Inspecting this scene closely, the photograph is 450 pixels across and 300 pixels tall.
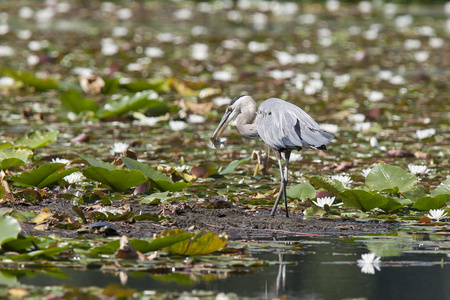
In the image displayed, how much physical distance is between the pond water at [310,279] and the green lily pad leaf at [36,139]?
2379 millimetres

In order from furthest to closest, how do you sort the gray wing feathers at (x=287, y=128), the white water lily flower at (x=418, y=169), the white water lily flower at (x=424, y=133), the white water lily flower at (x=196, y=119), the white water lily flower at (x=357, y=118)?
the white water lily flower at (x=357, y=118)
the white water lily flower at (x=196, y=119)
the white water lily flower at (x=424, y=133)
the white water lily flower at (x=418, y=169)
the gray wing feathers at (x=287, y=128)

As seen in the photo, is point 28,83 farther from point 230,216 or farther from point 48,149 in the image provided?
point 230,216

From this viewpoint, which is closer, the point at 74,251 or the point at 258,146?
the point at 74,251

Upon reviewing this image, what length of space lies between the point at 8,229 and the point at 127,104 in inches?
149

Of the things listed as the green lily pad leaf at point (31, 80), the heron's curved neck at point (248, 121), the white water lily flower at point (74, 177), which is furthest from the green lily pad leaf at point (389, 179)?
the green lily pad leaf at point (31, 80)

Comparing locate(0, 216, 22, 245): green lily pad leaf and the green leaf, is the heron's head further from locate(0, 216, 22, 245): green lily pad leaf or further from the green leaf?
locate(0, 216, 22, 245): green lily pad leaf

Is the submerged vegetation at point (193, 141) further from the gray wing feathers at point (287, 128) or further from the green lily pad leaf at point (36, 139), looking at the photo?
the gray wing feathers at point (287, 128)

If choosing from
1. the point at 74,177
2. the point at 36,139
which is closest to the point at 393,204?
the point at 74,177

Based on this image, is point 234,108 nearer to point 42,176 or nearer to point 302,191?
point 302,191

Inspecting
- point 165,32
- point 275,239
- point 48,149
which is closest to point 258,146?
point 48,149

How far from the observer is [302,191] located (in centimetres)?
459

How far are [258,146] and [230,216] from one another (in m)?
2.22

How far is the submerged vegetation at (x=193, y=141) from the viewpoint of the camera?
3330 millimetres

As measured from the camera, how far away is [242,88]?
28.7 ft
